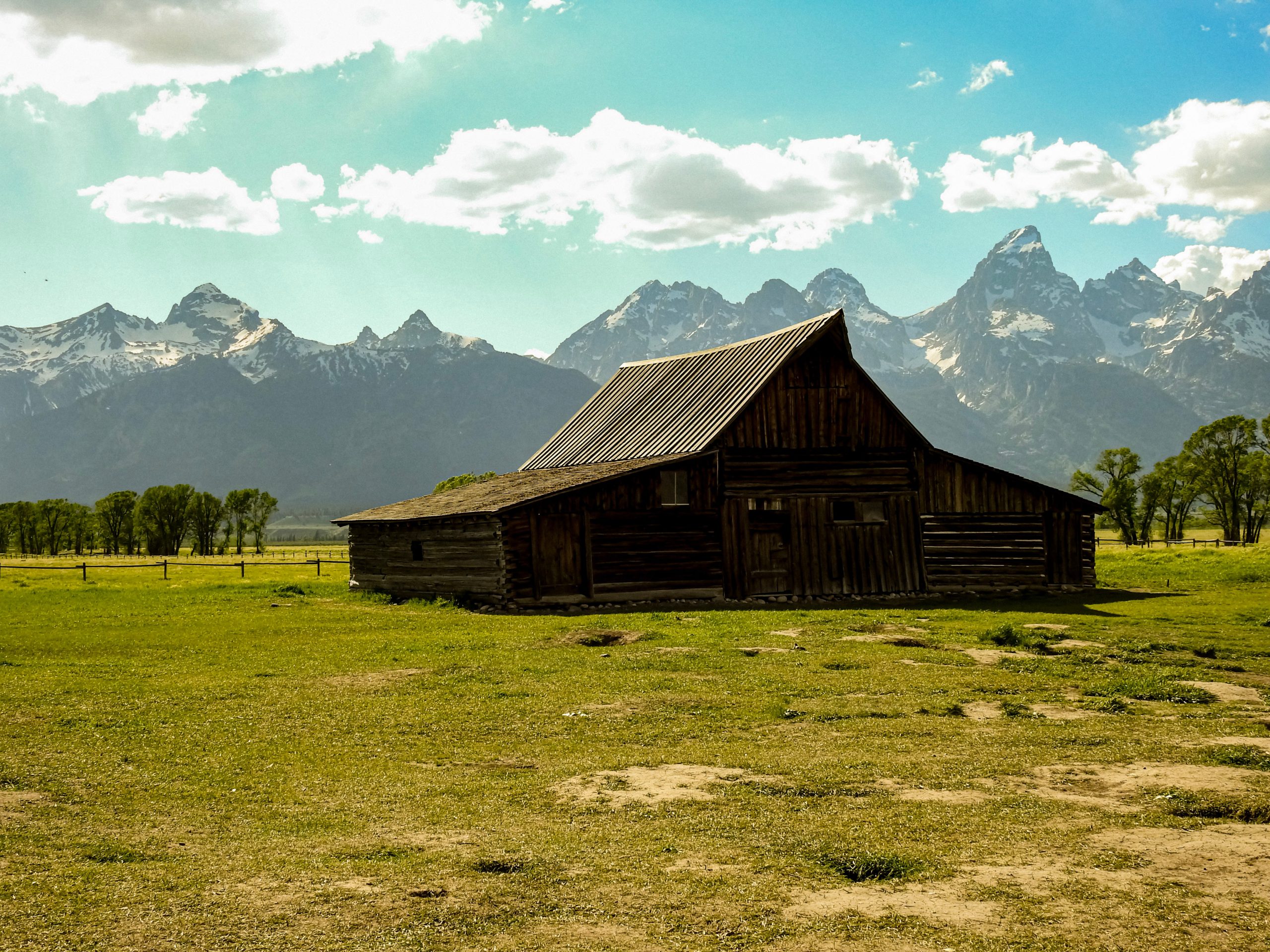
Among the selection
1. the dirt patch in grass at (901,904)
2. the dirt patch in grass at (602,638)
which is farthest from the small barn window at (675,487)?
the dirt patch in grass at (901,904)

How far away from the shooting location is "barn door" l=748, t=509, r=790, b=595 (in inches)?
1435

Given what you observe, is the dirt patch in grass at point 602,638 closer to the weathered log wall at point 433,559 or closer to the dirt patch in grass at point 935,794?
the weathered log wall at point 433,559

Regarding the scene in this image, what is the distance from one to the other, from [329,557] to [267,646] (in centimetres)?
7353

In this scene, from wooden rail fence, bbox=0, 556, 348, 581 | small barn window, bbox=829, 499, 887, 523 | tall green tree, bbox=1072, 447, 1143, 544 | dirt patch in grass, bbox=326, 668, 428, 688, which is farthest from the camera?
tall green tree, bbox=1072, 447, 1143, 544

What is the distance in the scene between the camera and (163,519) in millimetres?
129250

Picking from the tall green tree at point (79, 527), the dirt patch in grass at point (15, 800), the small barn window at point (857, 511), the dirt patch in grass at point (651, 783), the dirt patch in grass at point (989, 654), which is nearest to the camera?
the dirt patch in grass at point (15, 800)

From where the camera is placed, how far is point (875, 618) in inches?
1102

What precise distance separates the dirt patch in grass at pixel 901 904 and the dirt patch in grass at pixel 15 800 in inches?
282

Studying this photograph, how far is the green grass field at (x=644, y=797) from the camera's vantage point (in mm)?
7230

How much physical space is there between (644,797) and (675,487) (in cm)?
2608

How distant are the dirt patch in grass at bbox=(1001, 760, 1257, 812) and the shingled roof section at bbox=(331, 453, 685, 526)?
911 inches

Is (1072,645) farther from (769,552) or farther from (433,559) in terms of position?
(433,559)

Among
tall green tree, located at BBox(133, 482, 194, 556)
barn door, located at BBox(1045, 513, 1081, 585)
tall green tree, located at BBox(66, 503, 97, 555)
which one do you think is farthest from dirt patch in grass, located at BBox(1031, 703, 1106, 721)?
tall green tree, located at BBox(66, 503, 97, 555)

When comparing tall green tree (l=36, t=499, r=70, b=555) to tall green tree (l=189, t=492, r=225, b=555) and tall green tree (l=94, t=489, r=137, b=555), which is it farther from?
tall green tree (l=189, t=492, r=225, b=555)
